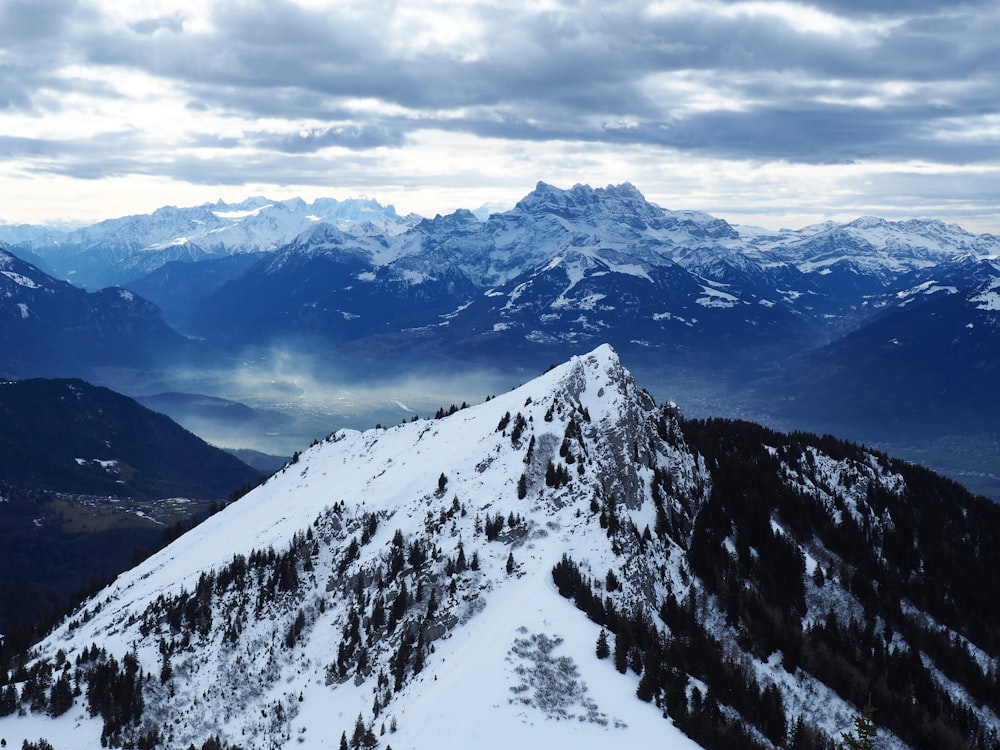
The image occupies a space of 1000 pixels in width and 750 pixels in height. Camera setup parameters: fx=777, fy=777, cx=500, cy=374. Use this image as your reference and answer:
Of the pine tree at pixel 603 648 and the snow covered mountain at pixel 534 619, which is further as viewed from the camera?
the pine tree at pixel 603 648

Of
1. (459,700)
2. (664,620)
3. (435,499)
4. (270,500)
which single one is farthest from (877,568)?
(270,500)

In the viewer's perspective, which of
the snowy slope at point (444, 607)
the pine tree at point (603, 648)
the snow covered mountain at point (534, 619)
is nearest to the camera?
the snowy slope at point (444, 607)

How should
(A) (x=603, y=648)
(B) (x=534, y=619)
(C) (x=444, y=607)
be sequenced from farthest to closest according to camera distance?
(C) (x=444, y=607)
(B) (x=534, y=619)
(A) (x=603, y=648)

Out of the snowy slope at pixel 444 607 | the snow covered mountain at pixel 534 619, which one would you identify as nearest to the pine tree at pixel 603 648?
the snow covered mountain at pixel 534 619

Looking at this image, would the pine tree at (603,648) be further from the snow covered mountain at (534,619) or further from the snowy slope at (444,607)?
the snowy slope at (444,607)

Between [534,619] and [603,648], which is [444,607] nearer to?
[534,619]

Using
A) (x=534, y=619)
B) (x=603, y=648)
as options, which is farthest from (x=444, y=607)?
(x=603, y=648)

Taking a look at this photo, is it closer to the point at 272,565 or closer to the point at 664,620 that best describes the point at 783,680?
the point at 664,620

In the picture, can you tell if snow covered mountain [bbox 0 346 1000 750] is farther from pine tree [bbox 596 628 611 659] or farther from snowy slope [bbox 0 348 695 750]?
snowy slope [bbox 0 348 695 750]

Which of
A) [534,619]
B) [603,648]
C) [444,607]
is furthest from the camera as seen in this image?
[444,607]
